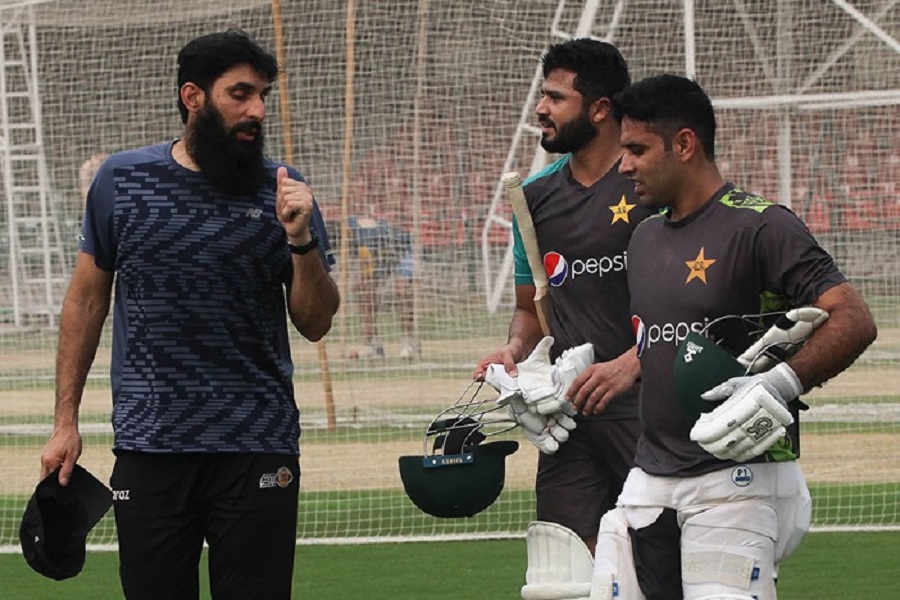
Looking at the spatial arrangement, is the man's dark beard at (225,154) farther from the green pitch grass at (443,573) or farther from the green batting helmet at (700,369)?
the green pitch grass at (443,573)

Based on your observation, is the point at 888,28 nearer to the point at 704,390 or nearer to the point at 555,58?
the point at 555,58

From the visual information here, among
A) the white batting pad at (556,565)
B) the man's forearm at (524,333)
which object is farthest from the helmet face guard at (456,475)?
the man's forearm at (524,333)

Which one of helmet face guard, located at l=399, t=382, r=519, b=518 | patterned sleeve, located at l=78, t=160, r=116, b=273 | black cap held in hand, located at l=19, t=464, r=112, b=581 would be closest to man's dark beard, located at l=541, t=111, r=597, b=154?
helmet face guard, located at l=399, t=382, r=519, b=518

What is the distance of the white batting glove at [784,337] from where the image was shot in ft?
15.6

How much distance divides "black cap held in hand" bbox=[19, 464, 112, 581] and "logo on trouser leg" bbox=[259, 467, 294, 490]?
512 mm

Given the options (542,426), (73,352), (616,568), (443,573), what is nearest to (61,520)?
(73,352)

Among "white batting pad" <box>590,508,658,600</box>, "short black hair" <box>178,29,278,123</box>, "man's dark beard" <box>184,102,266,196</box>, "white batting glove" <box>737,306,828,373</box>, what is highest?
"short black hair" <box>178,29,278,123</box>

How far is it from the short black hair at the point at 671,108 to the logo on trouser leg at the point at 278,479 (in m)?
1.32

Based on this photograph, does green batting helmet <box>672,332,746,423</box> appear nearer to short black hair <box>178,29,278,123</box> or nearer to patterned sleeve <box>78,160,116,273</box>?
short black hair <box>178,29,278,123</box>

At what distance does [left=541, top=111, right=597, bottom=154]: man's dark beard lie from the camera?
20.6 feet

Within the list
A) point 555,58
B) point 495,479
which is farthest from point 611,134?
point 495,479

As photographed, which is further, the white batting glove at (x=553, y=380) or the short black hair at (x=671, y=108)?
the white batting glove at (x=553, y=380)

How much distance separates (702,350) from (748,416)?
0.24 m

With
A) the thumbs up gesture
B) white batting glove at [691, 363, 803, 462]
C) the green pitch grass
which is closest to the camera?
white batting glove at [691, 363, 803, 462]
